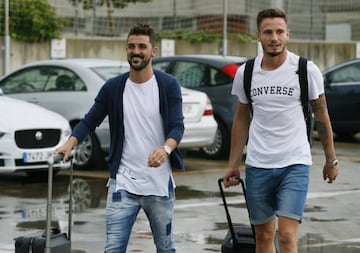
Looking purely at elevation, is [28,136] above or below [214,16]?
below

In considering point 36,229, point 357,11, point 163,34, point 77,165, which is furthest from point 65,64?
point 357,11

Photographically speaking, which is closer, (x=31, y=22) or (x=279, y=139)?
(x=279, y=139)

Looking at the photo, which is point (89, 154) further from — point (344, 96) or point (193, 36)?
point (193, 36)

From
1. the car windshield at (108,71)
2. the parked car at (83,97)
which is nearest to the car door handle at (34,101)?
the parked car at (83,97)

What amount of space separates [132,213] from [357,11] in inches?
901

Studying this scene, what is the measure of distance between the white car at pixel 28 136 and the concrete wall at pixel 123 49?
8690 mm

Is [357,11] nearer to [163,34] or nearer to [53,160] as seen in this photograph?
[163,34]

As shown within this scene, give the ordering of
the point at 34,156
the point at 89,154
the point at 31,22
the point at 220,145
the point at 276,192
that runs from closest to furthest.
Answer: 1. the point at 276,192
2. the point at 34,156
3. the point at 89,154
4. the point at 220,145
5. the point at 31,22

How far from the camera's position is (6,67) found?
73.8 feet

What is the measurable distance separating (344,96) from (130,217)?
42.7 feet

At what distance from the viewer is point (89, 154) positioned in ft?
49.7

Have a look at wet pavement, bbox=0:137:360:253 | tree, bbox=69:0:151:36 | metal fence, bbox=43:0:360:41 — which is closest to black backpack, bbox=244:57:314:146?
wet pavement, bbox=0:137:360:253

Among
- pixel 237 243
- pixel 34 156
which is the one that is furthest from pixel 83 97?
pixel 237 243

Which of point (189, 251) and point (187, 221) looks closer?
point (189, 251)
